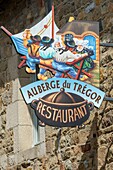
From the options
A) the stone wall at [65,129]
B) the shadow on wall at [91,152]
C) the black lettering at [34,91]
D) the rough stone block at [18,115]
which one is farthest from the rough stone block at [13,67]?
the black lettering at [34,91]

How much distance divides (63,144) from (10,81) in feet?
6.56

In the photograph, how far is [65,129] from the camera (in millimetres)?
8445

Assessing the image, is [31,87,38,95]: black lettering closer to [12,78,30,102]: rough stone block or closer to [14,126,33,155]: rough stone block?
[14,126,33,155]: rough stone block

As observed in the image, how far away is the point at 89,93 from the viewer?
6.81 m

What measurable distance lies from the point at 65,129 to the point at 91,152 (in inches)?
29.1

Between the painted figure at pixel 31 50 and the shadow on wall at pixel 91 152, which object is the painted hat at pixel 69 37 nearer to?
the painted figure at pixel 31 50

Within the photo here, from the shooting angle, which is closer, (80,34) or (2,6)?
(80,34)

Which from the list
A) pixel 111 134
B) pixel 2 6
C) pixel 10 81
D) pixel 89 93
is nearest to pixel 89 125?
pixel 111 134

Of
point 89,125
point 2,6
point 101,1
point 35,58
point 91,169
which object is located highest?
point 2,6

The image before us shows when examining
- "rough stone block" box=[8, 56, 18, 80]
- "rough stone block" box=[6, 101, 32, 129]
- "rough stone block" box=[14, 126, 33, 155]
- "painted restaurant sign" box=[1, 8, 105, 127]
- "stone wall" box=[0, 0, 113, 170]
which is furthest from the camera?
"rough stone block" box=[8, 56, 18, 80]

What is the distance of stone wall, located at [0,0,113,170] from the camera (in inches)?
303

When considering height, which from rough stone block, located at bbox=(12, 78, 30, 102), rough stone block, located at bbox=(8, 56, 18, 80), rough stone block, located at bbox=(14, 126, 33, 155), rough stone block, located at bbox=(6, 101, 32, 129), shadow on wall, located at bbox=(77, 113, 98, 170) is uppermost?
rough stone block, located at bbox=(8, 56, 18, 80)

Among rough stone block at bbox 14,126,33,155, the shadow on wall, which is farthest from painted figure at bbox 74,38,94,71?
rough stone block at bbox 14,126,33,155

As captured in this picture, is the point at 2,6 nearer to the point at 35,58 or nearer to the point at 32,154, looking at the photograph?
the point at 32,154
